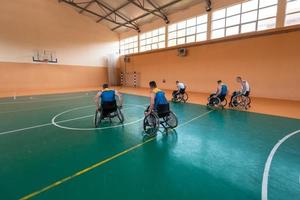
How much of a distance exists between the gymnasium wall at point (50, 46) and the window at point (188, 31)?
300 inches

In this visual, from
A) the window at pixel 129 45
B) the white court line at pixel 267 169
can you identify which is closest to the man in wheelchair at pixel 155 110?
the white court line at pixel 267 169

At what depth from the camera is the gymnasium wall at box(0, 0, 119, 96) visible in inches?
453

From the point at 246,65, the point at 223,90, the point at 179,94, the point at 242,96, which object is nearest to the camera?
the point at 223,90

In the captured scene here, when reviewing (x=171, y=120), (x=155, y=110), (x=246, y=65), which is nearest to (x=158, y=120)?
(x=155, y=110)

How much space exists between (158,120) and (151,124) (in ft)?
1.20

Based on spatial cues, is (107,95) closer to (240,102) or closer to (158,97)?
(158,97)

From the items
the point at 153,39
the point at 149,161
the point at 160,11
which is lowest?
the point at 149,161

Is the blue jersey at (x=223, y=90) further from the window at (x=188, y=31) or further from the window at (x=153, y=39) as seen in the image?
the window at (x=153, y=39)

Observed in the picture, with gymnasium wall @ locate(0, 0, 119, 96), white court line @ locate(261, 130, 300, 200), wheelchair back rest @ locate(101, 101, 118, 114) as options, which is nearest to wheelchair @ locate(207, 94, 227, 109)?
white court line @ locate(261, 130, 300, 200)

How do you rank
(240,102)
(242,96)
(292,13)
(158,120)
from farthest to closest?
(292,13), (240,102), (242,96), (158,120)

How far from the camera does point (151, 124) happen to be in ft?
12.4

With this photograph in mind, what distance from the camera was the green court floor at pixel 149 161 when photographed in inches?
72.6

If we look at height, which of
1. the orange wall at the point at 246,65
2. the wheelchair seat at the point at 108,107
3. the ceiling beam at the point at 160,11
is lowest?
the wheelchair seat at the point at 108,107

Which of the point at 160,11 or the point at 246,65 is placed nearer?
the point at 246,65
